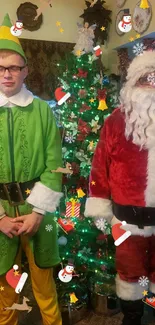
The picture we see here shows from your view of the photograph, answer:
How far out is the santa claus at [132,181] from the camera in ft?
4.55

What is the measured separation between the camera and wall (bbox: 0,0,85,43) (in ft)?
5.72

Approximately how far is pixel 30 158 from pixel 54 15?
83cm

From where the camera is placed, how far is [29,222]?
1413mm

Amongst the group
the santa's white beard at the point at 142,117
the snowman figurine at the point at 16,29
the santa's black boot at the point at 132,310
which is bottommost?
the santa's black boot at the point at 132,310

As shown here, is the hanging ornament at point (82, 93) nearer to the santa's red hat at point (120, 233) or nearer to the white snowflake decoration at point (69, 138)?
the white snowflake decoration at point (69, 138)

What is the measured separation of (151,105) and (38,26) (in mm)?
814

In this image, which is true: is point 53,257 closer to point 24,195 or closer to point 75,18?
point 24,195

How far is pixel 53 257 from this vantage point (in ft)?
4.99

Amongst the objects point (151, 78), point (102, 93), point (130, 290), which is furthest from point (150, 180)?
point (102, 93)

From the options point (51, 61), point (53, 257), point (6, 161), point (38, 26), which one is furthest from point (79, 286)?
point (38, 26)

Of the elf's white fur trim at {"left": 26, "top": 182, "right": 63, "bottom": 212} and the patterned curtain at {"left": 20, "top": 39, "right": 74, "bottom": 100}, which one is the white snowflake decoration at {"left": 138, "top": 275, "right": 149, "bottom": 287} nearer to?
the elf's white fur trim at {"left": 26, "top": 182, "right": 63, "bottom": 212}

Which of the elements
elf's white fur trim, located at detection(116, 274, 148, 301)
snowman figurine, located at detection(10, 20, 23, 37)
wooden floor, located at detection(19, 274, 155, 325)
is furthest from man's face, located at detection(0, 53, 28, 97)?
wooden floor, located at detection(19, 274, 155, 325)

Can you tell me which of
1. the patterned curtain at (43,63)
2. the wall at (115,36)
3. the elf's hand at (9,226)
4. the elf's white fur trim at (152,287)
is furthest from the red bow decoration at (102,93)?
the elf's white fur trim at (152,287)

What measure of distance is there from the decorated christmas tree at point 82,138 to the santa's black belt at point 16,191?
0.61m
